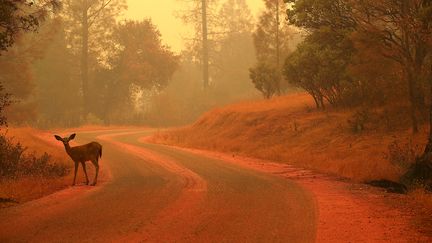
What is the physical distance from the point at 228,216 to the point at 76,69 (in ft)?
186

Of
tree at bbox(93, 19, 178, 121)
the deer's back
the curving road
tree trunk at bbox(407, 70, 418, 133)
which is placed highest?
tree at bbox(93, 19, 178, 121)

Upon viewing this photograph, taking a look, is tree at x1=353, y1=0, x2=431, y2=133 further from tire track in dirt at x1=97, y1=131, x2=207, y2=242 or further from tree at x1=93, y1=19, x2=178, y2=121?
tree at x1=93, y1=19, x2=178, y2=121

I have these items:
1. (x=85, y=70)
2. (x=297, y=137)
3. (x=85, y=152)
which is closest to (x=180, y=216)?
(x=85, y=152)

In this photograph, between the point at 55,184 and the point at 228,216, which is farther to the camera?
the point at 55,184

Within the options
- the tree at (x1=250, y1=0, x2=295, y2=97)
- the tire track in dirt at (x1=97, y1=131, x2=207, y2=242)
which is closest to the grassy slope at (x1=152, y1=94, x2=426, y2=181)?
the tire track in dirt at (x1=97, y1=131, x2=207, y2=242)

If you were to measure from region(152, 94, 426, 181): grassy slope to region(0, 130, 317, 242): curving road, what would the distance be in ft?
11.9

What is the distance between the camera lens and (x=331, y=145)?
22000 millimetres

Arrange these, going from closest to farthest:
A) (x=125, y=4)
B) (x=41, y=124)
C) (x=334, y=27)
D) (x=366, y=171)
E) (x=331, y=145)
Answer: (x=366, y=171) < (x=331, y=145) < (x=334, y=27) < (x=41, y=124) < (x=125, y=4)

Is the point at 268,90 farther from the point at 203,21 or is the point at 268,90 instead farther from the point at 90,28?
the point at 90,28

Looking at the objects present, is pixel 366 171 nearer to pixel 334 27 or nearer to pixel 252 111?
pixel 334 27

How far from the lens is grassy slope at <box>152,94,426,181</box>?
60.1ft

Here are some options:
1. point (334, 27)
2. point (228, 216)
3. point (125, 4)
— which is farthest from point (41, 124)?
point (228, 216)

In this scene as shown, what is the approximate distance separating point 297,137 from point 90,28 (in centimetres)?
4534

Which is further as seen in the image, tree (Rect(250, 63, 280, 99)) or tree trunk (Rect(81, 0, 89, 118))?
tree trunk (Rect(81, 0, 89, 118))
